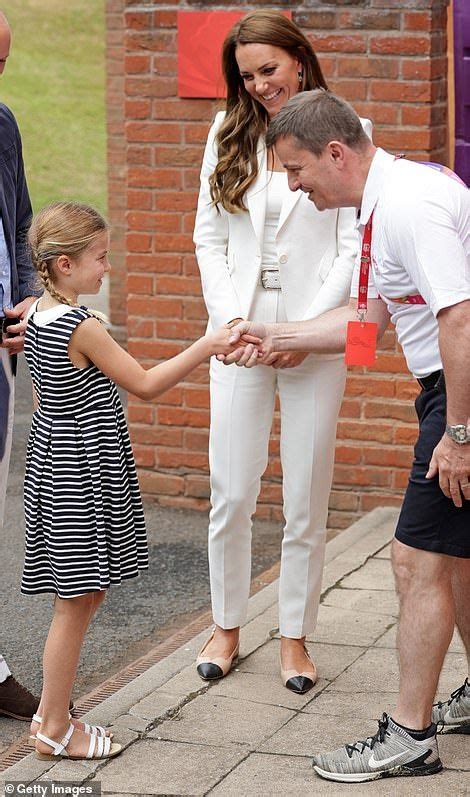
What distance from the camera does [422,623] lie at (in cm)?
366

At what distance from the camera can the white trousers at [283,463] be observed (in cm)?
449

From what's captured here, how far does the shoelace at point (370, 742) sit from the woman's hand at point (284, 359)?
1.19 metres

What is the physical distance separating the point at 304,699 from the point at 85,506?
112 cm

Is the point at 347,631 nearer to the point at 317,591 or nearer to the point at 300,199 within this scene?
the point at 317,591

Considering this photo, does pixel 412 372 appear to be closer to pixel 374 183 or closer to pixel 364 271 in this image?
pixel 364 271

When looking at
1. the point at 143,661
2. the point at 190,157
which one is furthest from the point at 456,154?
the point at 143,661

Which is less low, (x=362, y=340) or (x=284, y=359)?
(x=362, y=340)

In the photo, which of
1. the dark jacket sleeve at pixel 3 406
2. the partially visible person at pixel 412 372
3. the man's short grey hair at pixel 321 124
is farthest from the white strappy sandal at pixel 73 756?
the man's short grey hair at pixel 321 124

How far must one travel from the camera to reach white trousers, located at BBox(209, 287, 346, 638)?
177 inches

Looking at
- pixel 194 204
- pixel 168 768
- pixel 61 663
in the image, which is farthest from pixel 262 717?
pixel 194 204

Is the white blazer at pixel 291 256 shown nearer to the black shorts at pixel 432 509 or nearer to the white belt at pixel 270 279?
Result: the white belt at pixel 270 279

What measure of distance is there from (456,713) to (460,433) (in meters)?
1.06

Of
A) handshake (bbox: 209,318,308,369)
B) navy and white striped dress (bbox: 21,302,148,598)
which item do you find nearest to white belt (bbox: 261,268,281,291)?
handshake (bbox: 209,318,308,369)

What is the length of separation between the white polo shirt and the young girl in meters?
0.67
